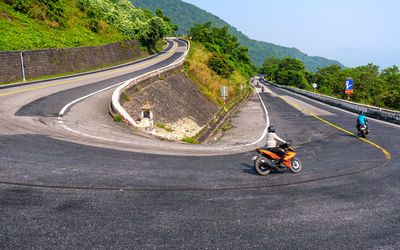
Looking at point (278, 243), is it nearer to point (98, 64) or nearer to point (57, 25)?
point (98, 64)

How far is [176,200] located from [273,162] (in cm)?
410

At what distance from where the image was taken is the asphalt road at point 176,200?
4.42m

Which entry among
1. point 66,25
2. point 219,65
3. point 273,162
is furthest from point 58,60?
point 273,162

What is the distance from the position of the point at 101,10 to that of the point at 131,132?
4665 centimetres

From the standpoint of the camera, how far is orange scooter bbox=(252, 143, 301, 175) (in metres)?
8.31

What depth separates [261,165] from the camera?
8383 millimetres

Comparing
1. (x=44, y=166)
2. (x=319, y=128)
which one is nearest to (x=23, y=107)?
(x=44, y=166)

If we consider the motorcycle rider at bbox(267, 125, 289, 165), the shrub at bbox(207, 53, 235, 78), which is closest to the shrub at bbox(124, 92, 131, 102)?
the motorcycle rider at bbox(267, 125, 289, 165)

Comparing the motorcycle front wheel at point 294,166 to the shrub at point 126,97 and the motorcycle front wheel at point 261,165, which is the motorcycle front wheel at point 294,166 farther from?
the shrub at point 126,97

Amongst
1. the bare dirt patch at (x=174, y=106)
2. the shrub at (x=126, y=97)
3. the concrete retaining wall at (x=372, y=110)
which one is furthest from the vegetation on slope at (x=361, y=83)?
the shrub at (x=126, y=97)

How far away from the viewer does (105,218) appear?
483 cm

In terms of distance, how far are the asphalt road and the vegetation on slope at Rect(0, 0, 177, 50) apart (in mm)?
22748

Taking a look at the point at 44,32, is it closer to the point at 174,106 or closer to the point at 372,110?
the point at 174,106

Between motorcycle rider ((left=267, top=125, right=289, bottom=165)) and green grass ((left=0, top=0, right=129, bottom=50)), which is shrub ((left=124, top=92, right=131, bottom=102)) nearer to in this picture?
motorcycle rider ((left=267, top=125, right=289, bottom=165))
